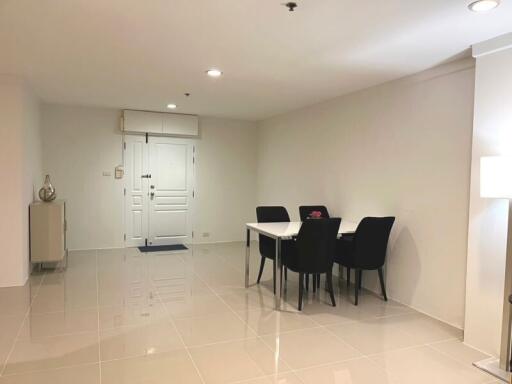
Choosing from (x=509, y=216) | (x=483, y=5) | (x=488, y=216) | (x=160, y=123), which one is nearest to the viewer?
(x=483, y=5)

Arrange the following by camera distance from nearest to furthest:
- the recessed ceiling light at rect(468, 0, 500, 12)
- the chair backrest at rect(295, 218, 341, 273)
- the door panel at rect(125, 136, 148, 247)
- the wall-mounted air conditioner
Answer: the recessed ceiling light at rect(468, 0, 500, 12) → the chair backrest at rect(295, 218, 341, 273) → the wall-mounted air conditioner → the door panel at rect(125, 136, 148, 247)

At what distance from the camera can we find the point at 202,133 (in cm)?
712

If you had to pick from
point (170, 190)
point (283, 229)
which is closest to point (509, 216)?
point (283, 229)

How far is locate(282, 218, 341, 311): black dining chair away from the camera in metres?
3.65

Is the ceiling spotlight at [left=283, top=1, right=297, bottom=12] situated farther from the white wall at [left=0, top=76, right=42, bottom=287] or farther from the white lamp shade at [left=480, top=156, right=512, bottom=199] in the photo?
the white wall at [left=0, top=76, right=42, bottom=287]

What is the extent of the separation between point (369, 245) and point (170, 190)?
416cm

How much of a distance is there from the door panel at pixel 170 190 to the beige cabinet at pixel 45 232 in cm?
204

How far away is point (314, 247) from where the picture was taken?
3707mm

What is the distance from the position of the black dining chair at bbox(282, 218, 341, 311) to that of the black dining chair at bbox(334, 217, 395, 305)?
0.74 ft

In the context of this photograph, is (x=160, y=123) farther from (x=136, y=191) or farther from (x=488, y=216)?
(x=488, y=216)

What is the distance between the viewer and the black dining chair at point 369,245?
378 centimetres

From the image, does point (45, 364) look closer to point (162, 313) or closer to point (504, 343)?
point (162, 313)

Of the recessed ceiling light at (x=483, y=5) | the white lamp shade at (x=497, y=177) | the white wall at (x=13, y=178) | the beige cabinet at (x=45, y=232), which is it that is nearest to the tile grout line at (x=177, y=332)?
the beige cabinet at (x=45, y=232)

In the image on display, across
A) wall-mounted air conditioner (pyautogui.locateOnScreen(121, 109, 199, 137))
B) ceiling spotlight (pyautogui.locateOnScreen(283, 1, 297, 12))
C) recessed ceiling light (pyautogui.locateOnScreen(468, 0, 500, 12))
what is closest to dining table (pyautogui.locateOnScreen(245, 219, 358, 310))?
ceiling spotlight (pyautogui.locateOnScreen(283, 1, 297, 12))
